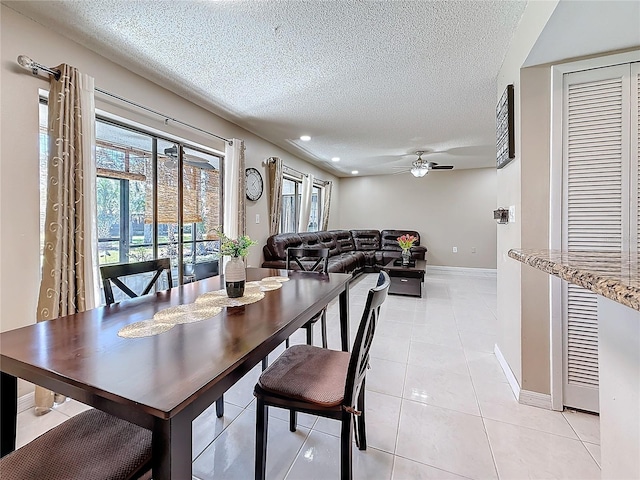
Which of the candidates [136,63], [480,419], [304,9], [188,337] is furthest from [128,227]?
[480,419]

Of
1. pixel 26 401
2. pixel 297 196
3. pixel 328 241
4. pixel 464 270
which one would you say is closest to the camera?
pixel 26 401

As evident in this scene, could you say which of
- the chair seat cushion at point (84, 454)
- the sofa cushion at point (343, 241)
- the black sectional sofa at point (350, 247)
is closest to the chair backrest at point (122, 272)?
the chair seat cushion at point (84, 454)

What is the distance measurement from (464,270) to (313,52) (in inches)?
239

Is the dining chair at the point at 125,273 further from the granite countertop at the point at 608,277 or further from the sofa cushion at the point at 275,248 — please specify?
the sofa cushion at the point at 275,248

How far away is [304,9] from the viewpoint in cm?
171

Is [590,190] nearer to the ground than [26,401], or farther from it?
farther from it

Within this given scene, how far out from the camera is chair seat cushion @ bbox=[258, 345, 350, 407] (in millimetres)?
1159

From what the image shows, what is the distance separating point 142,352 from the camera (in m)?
0.94

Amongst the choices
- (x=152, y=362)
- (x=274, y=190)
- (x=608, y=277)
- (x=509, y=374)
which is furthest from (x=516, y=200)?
(x=274, y=190)

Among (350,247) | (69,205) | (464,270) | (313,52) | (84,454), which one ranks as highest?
(313,52)

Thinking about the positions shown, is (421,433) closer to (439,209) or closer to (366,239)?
(366,239)

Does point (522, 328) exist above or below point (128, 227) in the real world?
below

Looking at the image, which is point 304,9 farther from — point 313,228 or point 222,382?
point 313,228

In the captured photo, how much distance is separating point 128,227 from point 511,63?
3.44m
